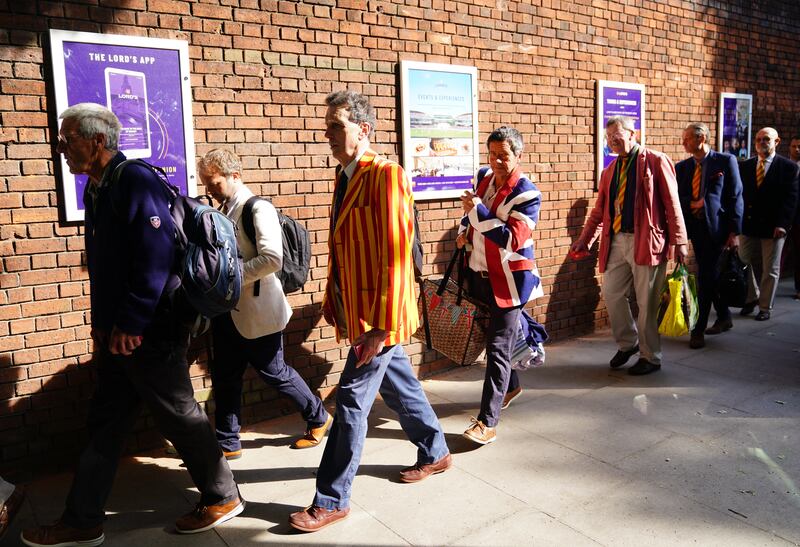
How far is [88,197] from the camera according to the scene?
3.24 m

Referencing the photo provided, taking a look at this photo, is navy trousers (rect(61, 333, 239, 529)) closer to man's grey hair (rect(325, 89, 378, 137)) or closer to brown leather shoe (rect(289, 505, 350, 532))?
brown leather shoe (rect(289, 505, 350, 532))

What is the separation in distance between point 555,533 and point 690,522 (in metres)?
0.67

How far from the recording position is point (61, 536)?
3.18 metres

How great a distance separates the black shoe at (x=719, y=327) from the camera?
6.95 metres

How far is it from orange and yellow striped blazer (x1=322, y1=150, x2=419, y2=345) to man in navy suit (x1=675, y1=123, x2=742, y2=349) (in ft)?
14.2

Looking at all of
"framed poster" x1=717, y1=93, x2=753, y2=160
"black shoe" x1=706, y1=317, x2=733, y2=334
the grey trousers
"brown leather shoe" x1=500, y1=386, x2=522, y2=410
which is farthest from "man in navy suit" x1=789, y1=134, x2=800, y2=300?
"brown leather shoe" x1=500, y1=386, x2=522, y2=410

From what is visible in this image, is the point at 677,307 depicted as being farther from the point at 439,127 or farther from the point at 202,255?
the point at 202,255

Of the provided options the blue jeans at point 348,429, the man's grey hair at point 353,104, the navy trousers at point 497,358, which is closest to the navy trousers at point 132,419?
the blue jeans at point 348,429

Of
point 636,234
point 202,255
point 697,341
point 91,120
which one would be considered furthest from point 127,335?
point 697,341

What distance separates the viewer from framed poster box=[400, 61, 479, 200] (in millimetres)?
5434

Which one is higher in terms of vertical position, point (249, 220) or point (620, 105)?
point (620, 105)

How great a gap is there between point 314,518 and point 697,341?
14.7 ft

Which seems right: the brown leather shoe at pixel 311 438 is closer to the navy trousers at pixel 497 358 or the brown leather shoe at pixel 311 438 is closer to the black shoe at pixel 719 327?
the navy trousers at pixel 497 358

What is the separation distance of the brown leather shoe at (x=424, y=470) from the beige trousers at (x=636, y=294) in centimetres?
249
